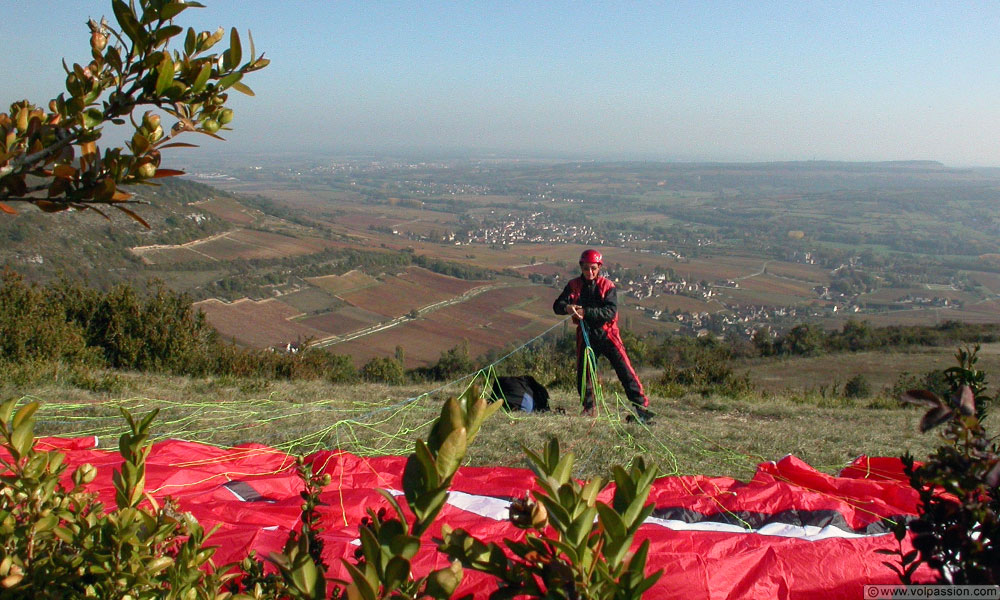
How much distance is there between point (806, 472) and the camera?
12.8ft

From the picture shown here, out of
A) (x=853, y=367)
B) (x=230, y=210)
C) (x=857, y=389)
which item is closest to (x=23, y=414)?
(x=857, y=389)

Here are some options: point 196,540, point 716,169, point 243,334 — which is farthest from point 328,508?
point 716,169

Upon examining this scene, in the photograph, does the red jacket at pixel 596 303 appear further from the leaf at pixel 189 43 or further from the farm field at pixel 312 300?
the farm field at pixel 312 300

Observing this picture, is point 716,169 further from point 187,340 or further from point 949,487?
point 949,487

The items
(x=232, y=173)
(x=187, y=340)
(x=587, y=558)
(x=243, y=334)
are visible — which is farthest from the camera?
(x=232, y=173)

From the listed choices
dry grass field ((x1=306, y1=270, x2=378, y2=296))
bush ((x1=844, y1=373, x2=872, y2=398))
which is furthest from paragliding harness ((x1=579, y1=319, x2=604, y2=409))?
dry grass field ((x1=306, y1=270, x2=378, y2=296))

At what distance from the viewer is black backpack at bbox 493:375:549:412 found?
6815 millimetres

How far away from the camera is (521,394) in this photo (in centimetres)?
696

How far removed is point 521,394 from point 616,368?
1084 mm

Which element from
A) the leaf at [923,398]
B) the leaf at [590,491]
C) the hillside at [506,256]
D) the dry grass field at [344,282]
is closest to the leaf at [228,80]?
the leaf at [590,491]

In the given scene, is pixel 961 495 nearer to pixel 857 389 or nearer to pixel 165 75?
pixel 165 75

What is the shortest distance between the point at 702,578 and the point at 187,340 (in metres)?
9.39

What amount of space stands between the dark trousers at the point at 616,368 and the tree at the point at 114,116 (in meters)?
5.50

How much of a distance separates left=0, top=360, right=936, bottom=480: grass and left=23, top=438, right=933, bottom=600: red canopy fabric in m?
0.66
